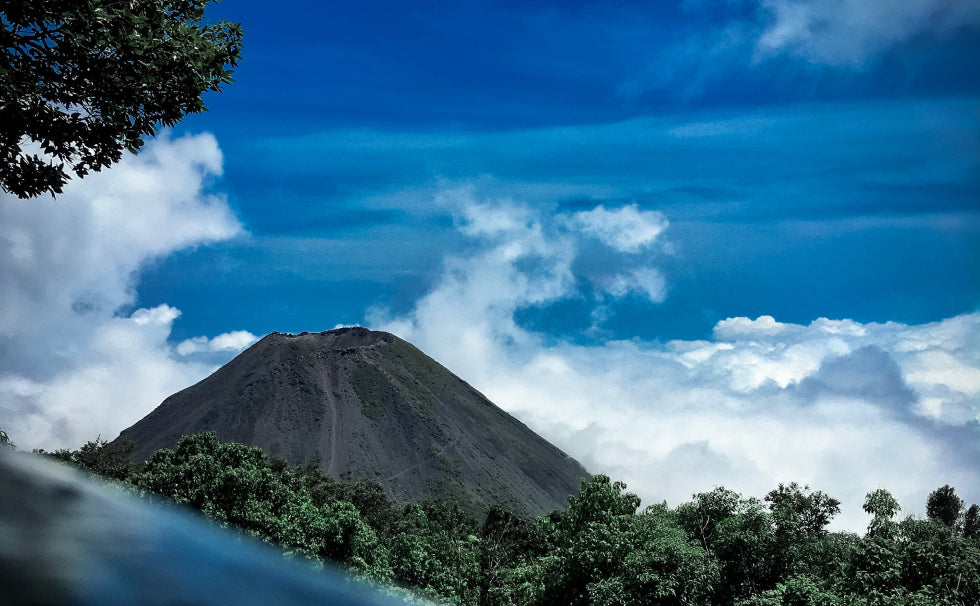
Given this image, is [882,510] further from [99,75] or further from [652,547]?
[99,75]

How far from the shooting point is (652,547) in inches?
784

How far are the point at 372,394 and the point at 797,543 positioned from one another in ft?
543

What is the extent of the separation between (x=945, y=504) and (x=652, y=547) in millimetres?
47783

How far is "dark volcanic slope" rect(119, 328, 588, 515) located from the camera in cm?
15225

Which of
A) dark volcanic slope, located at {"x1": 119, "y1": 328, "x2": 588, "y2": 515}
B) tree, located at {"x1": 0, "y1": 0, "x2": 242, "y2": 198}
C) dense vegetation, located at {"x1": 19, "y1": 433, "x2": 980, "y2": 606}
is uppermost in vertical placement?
dark volcanic slope, located at {"x1": 119, "y1": 328, "x2": 588, "y2": 515}

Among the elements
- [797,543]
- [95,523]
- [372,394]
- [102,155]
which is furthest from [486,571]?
[372,394]

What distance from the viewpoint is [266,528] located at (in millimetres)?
25797

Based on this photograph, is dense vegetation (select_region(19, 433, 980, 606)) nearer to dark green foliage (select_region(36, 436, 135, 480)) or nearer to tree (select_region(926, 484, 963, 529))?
dark green foliage (select_region(36, 436, 135, 480))

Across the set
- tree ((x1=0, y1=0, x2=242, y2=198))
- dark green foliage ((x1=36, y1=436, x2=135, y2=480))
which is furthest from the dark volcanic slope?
tree ((x1=0, y1=0, x2=242, y2=198))

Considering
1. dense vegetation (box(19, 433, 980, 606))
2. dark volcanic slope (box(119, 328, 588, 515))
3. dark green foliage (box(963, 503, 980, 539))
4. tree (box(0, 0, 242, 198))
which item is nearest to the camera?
tree (box(0, 0, 242, 198))

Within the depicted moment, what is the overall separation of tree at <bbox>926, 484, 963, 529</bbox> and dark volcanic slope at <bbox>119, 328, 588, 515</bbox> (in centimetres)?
9945

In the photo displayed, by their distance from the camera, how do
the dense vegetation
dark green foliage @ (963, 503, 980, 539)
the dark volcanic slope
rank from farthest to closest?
the dark volcanic slope < dark green foliage @ (963, 503, 980, 539) < the dense vegetation

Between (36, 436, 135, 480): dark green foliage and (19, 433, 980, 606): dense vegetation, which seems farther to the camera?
(36, 436, 135, 480): dark green foliage

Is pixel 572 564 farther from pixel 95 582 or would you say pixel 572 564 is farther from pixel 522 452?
pixel 522 452
